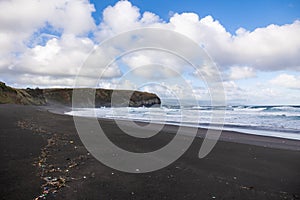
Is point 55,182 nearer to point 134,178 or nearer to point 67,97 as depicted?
point 134,178

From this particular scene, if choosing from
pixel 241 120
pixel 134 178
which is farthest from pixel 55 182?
pixel 241 120

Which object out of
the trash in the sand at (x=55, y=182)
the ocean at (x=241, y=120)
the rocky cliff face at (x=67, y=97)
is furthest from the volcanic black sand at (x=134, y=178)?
the rocky cliff face at (x=67, y=97)

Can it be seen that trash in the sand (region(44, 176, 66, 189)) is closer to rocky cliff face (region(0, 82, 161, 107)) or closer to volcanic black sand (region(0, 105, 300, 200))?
volcanic black sand (region(0, 105, 300, 200))

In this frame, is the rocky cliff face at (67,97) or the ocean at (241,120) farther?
the rocky cliff face at (67,97)

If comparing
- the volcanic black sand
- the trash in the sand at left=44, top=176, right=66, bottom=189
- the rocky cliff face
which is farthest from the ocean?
the rocky cliff face

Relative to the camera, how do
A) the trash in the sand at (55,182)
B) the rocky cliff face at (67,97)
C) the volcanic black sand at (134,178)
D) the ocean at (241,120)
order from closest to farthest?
the volcanic black sand at (134,178) → the trash in the sand at (55,182) → the ocean at (241,120) → the rocky cliff face at (67,97)

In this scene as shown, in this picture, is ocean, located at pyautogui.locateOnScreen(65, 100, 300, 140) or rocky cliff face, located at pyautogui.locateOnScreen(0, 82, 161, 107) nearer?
ocean, located at pyautogui.locateOnScreen(65, 100, 300, 140)

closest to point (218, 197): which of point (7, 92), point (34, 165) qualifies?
point (34, 165)

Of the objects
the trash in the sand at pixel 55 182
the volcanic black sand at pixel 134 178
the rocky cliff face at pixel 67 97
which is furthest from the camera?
the rocky cliff face at pixel 67 97

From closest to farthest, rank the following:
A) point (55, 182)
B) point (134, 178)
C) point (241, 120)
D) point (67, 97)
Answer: point (55, 182)
point (134, 178)
point (241, 120)
point (67, 97)

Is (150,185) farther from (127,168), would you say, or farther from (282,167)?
(282,167)

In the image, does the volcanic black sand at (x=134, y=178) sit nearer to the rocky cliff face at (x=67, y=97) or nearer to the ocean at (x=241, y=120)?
the ocean at (x=241, y=120)

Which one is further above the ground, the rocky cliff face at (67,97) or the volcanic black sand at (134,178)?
the rocky cliff face at (67,97)

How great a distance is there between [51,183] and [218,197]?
288 centimetres
